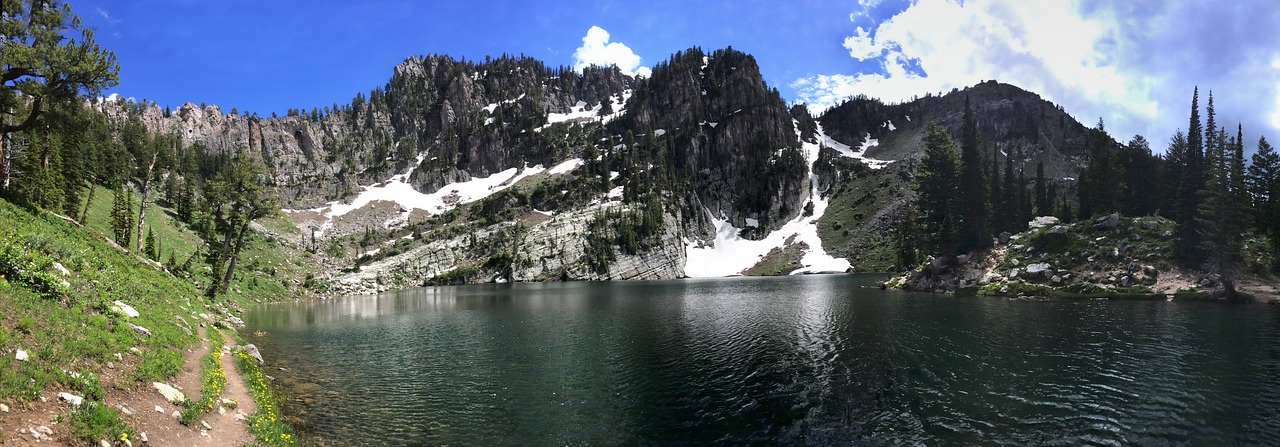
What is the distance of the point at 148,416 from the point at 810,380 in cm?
2674

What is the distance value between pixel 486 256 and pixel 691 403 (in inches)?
6179

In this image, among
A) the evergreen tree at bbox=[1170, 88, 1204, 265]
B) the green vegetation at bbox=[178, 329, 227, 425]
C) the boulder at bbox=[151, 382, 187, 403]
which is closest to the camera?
the green vegetation at bbox=[178, 329, 227, 425]

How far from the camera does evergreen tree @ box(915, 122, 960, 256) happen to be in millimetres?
87938

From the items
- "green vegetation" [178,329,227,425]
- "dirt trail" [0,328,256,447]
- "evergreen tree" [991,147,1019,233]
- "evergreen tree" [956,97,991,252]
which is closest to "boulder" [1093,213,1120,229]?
"evergreen tree" [956,97,991,252]

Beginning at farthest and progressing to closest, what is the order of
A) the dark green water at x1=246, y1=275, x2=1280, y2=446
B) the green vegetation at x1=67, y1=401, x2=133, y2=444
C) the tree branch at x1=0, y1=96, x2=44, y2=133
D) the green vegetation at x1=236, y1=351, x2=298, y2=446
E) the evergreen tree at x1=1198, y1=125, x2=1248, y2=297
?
the evergreen tree at x1=1198, y1=125, x2=1248, y2=297, the tree branch at x1=0, y1=96, x2=44, y2=133, the dark green water at x1=246, y1=275, x2=1280, y2=446, the green vegetation at x1=236, y1=351, x2=298, y2=446, the green vegetation at x1=67, y1=401, x2=133, y2=444

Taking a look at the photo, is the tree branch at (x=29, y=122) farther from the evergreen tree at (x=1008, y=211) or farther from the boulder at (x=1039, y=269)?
the evergreen tree at (x=1008, y=211)

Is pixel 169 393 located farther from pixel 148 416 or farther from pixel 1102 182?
pixel 1102 182

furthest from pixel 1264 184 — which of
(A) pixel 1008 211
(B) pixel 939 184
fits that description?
(B) pixel 939 184

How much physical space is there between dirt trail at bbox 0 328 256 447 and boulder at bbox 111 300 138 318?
282 cm

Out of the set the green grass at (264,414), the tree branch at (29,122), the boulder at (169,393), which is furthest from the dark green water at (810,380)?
the tree branch at (29,122)

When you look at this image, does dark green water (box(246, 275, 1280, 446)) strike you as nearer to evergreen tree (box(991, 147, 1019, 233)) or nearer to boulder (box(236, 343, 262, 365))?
boulder (box(236, 343, 262, 365))

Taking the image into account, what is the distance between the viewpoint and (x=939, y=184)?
92.3m

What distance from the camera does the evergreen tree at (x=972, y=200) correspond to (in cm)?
8238

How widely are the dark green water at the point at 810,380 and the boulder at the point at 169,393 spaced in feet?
14.9
